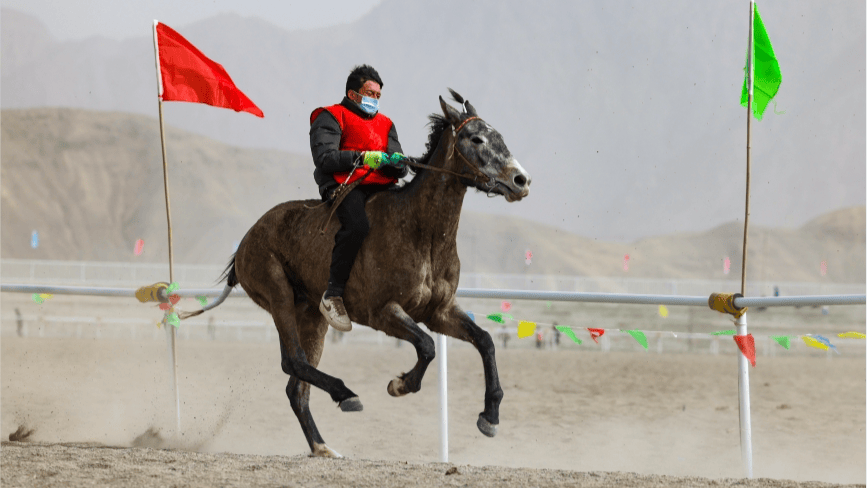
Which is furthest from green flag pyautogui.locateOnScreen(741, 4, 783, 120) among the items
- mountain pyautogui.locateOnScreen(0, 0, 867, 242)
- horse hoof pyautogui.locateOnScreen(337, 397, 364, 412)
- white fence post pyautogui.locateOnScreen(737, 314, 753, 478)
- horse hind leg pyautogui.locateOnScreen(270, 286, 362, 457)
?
mountain pyautogui.locateOnScreen(0, 0, 867, 242)

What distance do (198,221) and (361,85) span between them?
62920 millimetres

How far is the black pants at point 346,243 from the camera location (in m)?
3.13

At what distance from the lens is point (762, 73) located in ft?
16.0

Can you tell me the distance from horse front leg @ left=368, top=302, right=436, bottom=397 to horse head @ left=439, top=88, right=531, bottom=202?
55 cm

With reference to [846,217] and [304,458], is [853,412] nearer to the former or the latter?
[304,458]

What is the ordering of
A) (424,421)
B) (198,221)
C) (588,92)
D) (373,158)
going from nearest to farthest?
1. (373,158)
2. (424,421)
3. (198,221)
4. (588,92)

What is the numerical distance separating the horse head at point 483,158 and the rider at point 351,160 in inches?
9.3

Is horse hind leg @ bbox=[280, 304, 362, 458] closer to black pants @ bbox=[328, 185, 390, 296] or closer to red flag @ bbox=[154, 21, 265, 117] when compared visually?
black pants @ bbox=[328, 185, 390, 296]

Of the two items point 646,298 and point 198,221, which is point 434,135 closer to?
point 646,298

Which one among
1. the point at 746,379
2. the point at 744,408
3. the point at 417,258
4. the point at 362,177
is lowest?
the point at 744,408

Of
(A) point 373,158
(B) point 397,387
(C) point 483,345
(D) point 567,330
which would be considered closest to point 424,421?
(D) point 567,330

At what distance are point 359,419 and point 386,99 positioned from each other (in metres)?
61.8

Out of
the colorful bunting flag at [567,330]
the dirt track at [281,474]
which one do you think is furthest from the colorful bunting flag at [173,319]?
the colorful bunting flag at [567,330]

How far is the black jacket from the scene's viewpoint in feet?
10.0
